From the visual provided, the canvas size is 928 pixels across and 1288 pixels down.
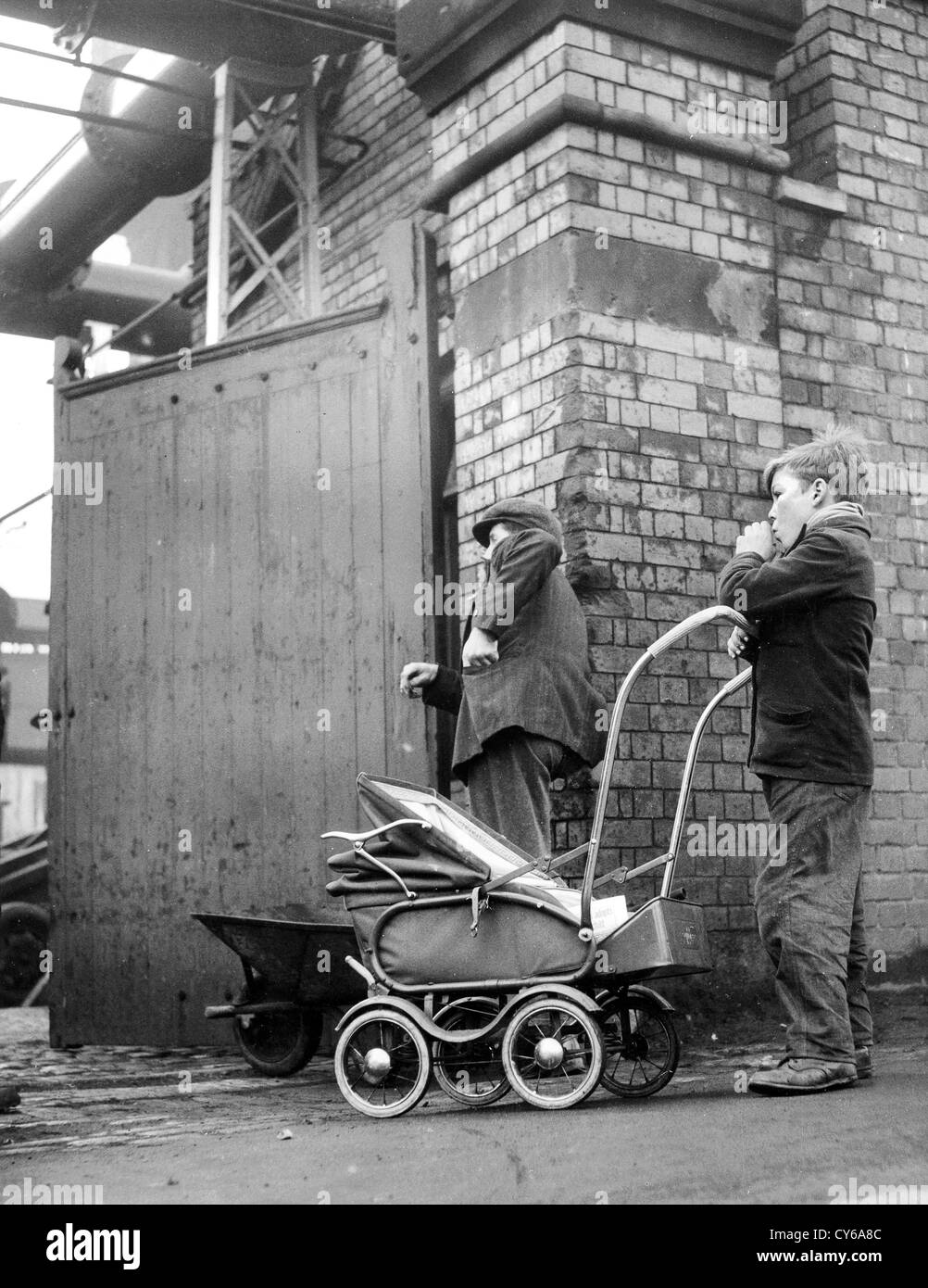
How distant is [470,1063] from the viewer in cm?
418

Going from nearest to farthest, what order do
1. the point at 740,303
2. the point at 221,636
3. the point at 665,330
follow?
the point at 665,330
the point at 740,303
the point at 221,636

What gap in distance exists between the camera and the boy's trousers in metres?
4.02

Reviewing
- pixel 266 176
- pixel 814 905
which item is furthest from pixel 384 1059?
pixel 266 176

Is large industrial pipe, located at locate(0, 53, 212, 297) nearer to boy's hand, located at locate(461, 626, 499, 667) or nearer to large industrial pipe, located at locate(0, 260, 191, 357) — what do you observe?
large industrial pipe, located at locate(0, 260, 191, 357)

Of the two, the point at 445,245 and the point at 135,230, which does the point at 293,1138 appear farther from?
the point at 135,230

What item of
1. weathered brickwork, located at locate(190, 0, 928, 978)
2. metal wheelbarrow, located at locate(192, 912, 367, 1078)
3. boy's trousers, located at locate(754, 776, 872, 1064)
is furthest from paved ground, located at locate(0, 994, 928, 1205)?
weathered brickwork, located at locate(190, 0, 928, 978)

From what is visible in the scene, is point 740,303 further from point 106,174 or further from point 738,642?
point 106,174

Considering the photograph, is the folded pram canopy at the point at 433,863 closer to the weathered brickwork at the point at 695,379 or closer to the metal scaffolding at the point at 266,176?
the weathered brickwork at the point at 695,379

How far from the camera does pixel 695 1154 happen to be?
3221 millimetres

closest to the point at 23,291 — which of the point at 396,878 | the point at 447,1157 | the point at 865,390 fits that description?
the point at 865,390

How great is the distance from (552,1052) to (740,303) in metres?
3.34

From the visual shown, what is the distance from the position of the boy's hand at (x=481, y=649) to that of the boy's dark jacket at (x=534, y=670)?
0.09 ft
